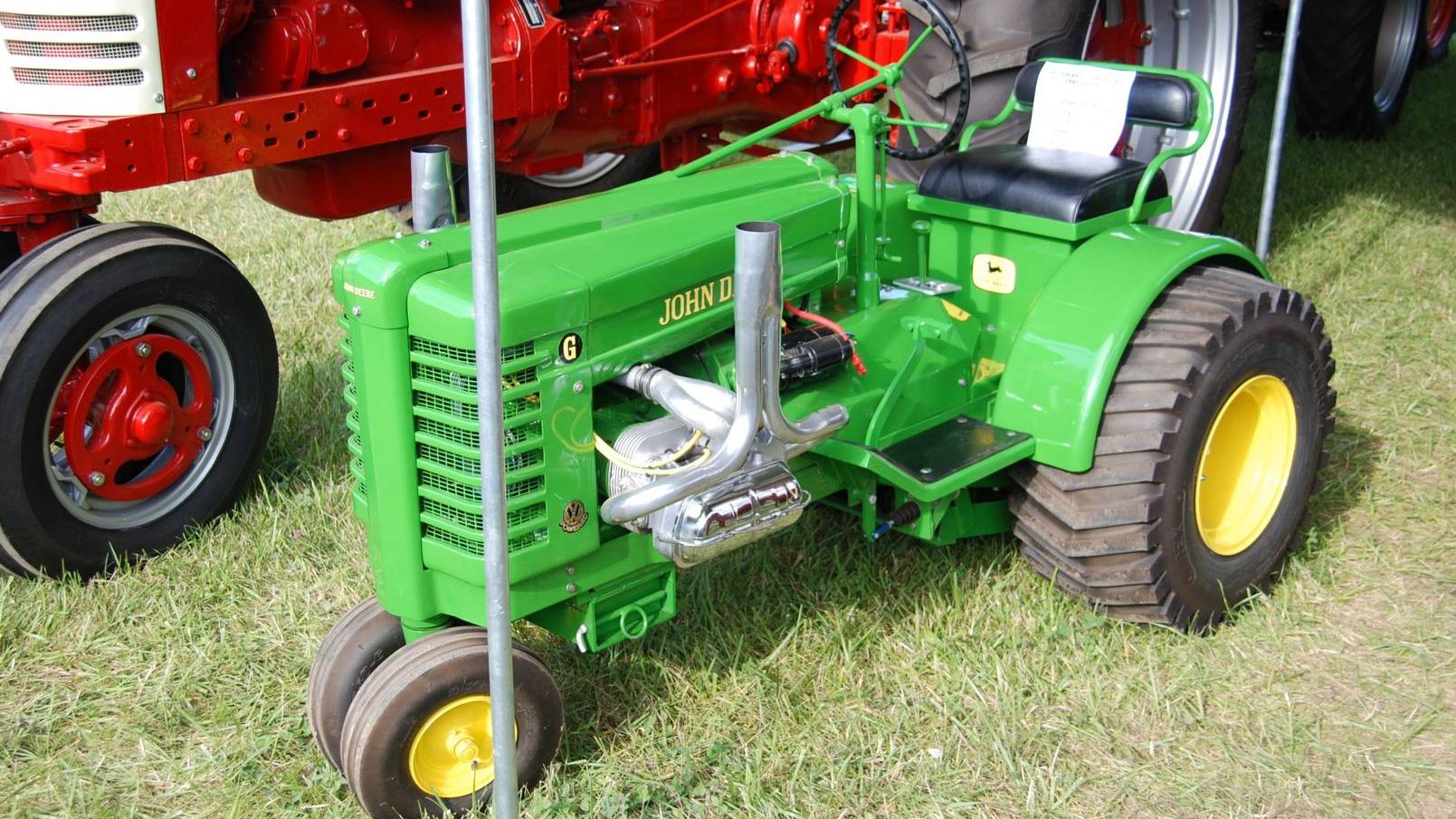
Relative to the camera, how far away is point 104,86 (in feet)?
10.6

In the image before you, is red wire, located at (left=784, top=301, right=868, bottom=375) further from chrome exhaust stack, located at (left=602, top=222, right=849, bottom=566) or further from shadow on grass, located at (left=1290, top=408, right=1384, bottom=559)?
shadow on grass, located at (left=1290, top=408, right=1384, bottom=559)

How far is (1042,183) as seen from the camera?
311 cm

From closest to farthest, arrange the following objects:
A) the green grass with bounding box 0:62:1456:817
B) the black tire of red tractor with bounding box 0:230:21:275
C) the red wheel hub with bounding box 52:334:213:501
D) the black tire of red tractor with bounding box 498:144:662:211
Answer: the green grass with bounding box 0:62:1456:817 → the red wheel hub with bounding box 52:334:213:501 → the black tire of red tractor with bounding box 0:230:21:275 → the black tire of red tractor with bounding box 498:144:662:211

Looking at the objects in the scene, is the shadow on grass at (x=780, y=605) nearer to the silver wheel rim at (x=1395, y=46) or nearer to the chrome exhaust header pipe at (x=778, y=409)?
the chrome exhaust header pipe at (x=778, y=409)

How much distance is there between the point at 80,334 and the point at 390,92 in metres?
1.03

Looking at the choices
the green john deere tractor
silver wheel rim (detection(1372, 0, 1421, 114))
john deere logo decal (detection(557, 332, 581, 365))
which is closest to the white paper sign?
the green john deere tractor

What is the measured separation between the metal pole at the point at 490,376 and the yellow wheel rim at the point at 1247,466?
1784 mm

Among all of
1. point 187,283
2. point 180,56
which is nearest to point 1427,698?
point 187,283

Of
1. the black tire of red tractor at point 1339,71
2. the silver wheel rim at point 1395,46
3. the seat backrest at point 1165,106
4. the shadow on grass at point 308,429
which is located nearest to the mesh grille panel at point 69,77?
the shadow on grass at point 308,429

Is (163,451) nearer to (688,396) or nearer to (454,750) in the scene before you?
(454,750)

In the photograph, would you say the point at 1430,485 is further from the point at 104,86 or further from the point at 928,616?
the point at 104,86

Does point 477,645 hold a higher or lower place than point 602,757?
higher

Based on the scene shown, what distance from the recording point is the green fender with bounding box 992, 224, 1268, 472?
2.89 metres

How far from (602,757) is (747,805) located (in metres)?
0.31
